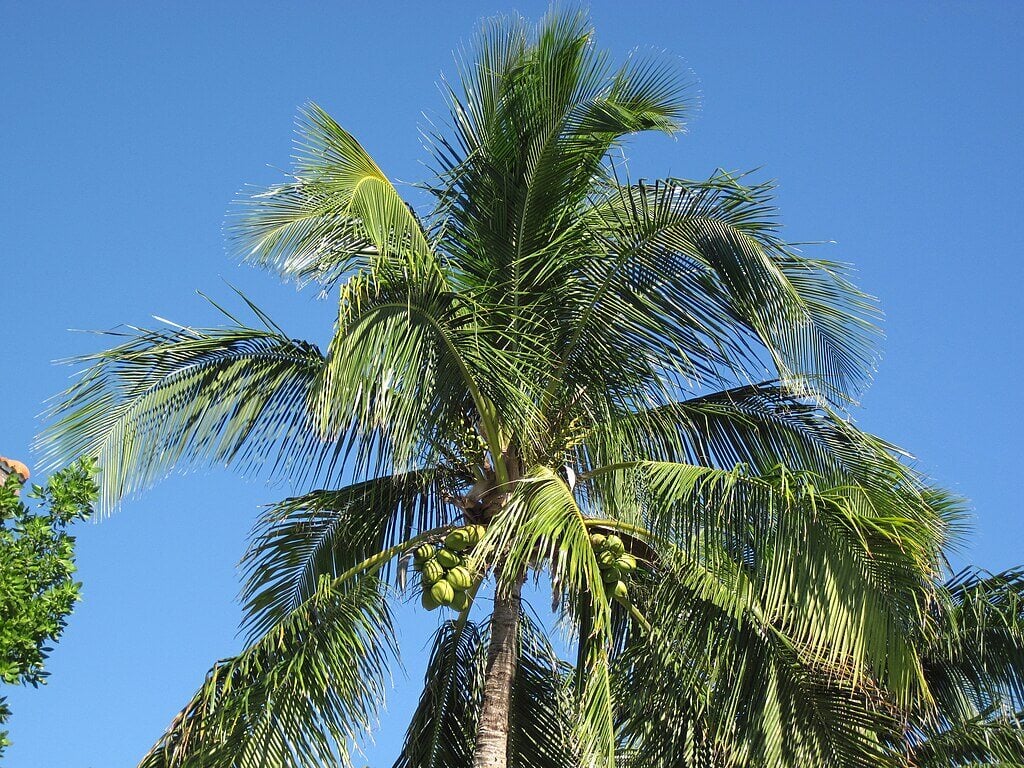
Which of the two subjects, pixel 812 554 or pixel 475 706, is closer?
pixel 812 554

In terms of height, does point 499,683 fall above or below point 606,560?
below

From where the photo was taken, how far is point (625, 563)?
8.23 m

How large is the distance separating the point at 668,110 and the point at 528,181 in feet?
4.06

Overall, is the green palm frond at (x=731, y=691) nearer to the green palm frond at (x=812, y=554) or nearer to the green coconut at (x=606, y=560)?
the green palm frond at (x=812, y=554)

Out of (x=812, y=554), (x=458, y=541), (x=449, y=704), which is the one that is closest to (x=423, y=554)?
(x=458, y=541)

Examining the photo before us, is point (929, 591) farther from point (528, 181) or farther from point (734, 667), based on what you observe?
point (528, 181)

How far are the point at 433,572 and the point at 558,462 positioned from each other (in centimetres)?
124

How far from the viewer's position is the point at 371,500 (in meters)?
9.53

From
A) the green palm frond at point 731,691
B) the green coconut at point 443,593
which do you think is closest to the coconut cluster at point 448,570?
the green coconut at point 443,593

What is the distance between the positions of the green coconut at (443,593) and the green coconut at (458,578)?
0.03 metres

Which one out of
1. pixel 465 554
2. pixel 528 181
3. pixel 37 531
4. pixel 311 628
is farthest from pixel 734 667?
pixel 37 531

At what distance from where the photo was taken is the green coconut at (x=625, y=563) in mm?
8219

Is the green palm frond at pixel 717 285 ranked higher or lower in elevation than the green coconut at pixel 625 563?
higher

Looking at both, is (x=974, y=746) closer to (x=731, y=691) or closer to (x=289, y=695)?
(x=731, y=691)
